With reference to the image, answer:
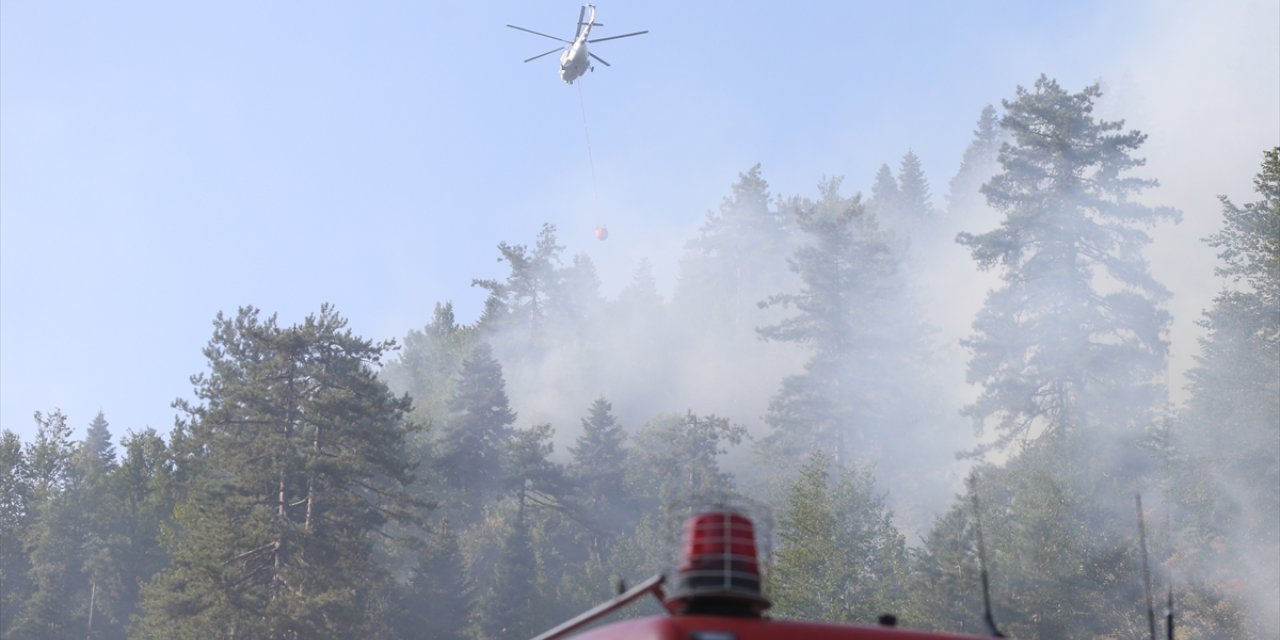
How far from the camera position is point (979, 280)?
144250 mm

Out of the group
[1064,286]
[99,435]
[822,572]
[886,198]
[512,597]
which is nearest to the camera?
[822,572]

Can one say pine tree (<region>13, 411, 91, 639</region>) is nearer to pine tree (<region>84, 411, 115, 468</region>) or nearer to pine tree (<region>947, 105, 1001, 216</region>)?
pine tree (<region>84, 411, 115, 468</region>)

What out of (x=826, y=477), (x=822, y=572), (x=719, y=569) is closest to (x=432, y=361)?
(x=826, y=477)

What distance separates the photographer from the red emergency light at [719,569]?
4.63 metres

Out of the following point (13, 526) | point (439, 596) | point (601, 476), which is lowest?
point (439, 596)

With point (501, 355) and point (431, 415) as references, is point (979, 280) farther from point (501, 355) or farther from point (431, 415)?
point (431, 415)

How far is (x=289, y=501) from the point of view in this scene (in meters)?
49.4

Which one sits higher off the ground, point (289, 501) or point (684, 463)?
point (684, 463)

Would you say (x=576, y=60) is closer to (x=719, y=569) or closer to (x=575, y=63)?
(x=575, y=63)

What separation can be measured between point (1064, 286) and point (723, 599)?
224ft

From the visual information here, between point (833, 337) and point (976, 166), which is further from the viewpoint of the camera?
point (976, 166)

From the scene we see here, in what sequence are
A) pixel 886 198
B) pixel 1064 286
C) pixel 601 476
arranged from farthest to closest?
pixel 886 198 → pixel 601 476 → pixel 1064 286

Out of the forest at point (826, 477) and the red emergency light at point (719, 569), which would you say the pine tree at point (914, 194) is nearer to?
the forest at point (826, 477)

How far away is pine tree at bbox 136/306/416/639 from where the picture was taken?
4462 centimetres
